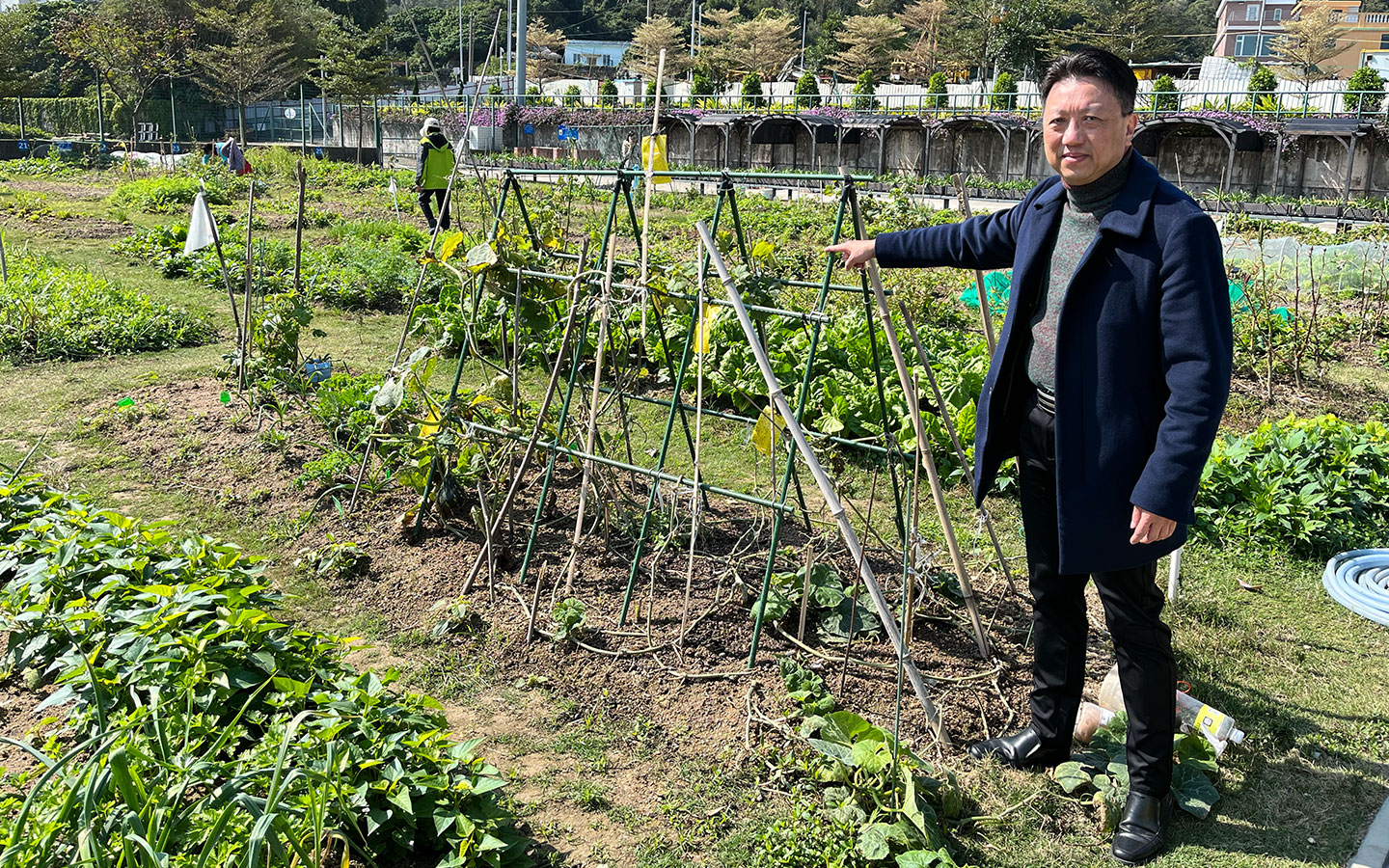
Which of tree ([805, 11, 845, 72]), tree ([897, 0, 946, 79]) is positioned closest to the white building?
tree ([805, 11, 845, 72])

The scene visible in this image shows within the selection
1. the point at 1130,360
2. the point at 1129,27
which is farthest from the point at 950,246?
the point at 1129,27

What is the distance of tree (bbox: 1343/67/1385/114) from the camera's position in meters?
23.3

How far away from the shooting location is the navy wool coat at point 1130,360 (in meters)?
2.34

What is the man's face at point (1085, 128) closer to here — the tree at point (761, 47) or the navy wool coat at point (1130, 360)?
the navy wool coat at point (1130, 360)

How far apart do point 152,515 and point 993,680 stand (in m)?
3.72

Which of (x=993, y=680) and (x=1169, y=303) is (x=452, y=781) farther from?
(x=1169, y=303)

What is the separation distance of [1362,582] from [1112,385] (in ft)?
8.26

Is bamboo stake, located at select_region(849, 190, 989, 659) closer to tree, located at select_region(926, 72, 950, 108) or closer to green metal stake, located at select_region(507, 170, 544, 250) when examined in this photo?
green metal stake, located at select_region(507, 170, 544, 250)

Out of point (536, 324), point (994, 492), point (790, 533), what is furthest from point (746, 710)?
point (994, 492)

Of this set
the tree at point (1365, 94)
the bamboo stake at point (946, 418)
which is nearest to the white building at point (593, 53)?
the tree at point (1365, 94)

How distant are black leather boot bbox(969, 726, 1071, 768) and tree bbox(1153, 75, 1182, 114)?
2579 cm

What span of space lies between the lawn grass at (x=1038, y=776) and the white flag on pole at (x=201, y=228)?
50.7 inches

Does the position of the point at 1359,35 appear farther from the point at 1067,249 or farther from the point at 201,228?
the point at 1067,249

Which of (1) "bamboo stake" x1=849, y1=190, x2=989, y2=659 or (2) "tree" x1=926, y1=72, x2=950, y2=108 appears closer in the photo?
(1) "bamboo stake" x1=849, y1=190, x2=989, y2=659
